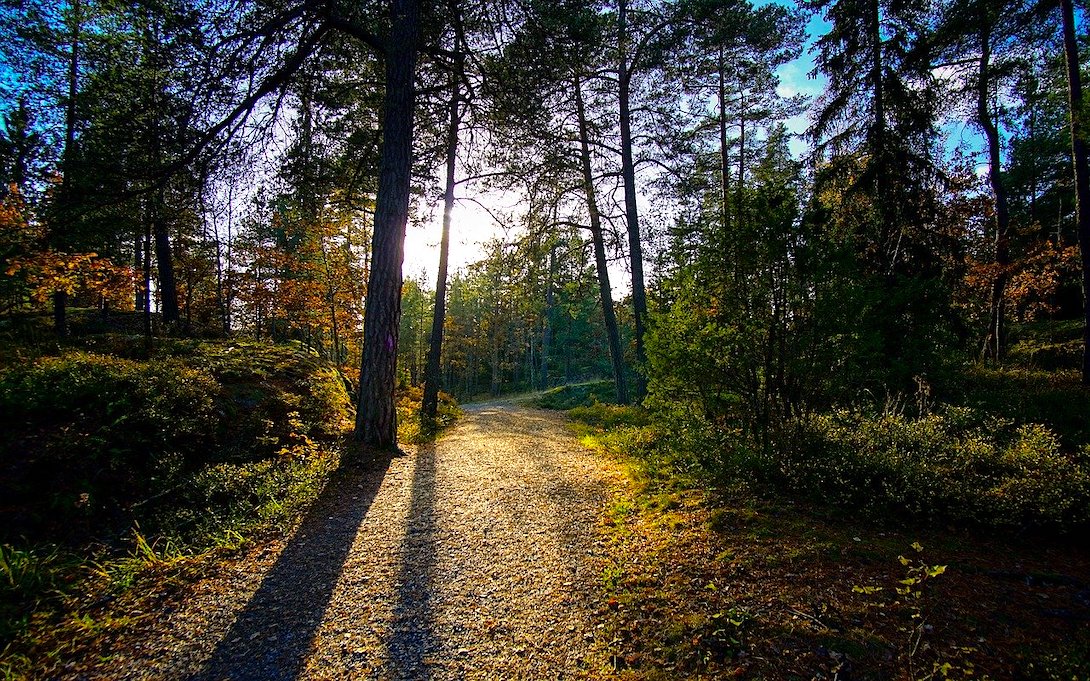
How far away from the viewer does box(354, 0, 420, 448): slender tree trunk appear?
21.8 ft

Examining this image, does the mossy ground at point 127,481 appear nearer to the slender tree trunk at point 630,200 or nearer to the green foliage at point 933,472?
the green foliage at point 933,472

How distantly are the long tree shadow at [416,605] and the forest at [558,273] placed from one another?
1210 mm

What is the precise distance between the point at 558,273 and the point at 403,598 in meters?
10.8

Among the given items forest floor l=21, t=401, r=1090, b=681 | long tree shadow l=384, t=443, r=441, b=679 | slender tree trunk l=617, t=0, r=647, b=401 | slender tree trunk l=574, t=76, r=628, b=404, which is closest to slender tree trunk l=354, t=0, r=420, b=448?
long tree shadow l=384, t=443, r=441, b=679

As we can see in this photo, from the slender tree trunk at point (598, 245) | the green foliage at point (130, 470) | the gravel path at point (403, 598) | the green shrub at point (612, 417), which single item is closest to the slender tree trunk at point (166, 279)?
the green foliage at point (130, 470)

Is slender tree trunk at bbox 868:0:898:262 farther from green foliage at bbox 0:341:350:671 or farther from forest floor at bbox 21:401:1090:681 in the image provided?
green foliage at bbox 0:341:350:671

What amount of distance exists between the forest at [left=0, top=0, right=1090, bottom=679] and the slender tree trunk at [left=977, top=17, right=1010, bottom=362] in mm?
122

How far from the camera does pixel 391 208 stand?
6.68 m

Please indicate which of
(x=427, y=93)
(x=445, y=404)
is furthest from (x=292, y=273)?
(x=427, y=93)

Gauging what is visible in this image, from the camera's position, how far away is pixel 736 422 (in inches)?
223

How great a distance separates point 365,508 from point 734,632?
4.03 m

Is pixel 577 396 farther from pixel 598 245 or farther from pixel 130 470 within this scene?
pixel 130 470

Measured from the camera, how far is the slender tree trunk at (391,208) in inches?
262

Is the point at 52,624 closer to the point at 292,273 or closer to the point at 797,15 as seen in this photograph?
the point at 797,15
